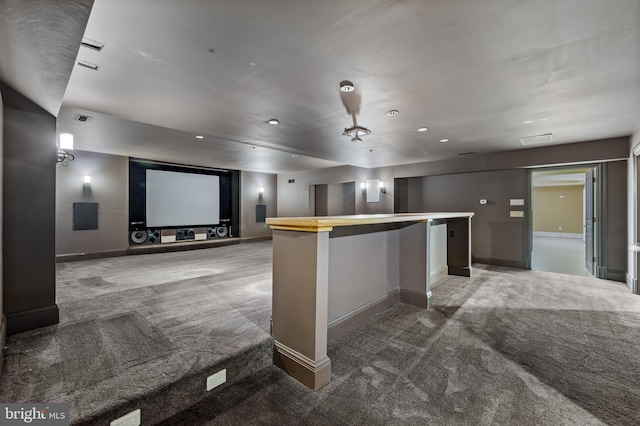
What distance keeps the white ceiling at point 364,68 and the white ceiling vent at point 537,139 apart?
16cm

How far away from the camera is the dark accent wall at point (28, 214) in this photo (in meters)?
2.38

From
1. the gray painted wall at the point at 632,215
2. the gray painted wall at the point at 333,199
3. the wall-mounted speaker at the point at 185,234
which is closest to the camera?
the gray painted wall at the point at 632,215

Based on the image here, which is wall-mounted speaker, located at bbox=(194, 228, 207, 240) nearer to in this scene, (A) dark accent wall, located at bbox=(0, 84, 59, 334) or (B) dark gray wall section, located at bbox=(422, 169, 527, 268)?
(A) dark accent wall, located at bbox=(0, 84, 59, 334)

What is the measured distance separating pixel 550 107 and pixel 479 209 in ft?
11.4

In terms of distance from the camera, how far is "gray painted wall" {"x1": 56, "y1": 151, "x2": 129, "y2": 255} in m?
5.87

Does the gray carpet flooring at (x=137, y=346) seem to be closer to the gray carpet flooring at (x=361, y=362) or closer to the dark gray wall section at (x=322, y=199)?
the gray carpet flooring at (x=361, y=362)

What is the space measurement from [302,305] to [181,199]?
717 cm

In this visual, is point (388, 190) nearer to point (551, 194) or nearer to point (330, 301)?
point (330, 301)

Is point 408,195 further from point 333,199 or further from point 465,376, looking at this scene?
point 465,376

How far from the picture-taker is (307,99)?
9.77 ft

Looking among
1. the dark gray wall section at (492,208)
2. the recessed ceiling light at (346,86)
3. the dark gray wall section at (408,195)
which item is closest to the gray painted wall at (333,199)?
the dark gray wall section at (408,195)

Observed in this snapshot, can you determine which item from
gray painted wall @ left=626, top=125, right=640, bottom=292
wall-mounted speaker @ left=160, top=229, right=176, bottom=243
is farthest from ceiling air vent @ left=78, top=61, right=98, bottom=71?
gray painted wall @ left=626, top=125, right=640, bottom=292

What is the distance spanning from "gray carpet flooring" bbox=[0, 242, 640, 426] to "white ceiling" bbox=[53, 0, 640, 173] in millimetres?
2244

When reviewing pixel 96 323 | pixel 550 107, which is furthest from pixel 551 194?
pixel 96 323
